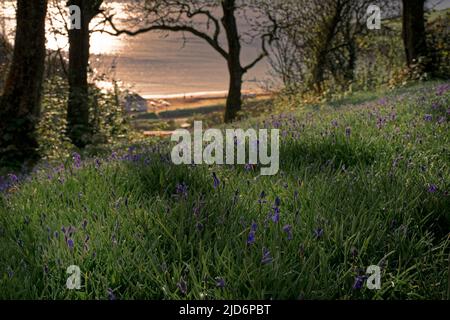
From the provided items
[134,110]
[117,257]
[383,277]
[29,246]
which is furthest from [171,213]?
[134,110]

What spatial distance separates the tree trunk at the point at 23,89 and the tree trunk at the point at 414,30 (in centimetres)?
1181

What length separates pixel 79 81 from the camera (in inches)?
603

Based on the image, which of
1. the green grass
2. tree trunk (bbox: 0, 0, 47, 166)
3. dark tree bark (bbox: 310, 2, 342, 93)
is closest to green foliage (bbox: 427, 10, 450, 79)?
dark tree bark (bbox: 310, 2, 342, 93)

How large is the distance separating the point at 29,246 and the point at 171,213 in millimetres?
892

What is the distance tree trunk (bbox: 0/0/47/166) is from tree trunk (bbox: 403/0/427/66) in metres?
11.8

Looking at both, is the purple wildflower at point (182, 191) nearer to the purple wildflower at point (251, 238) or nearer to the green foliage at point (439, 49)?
the purple wildflower at point (251, 238)

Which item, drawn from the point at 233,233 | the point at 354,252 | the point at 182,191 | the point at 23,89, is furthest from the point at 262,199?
the point at 23,89

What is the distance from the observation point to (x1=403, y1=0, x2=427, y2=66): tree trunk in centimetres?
1731

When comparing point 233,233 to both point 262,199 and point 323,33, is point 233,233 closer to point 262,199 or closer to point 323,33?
point 262,199

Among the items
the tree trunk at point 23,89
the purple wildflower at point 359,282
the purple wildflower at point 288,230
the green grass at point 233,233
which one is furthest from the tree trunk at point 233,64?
the purple wildflower at point 359,282

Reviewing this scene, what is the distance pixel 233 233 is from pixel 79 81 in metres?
13.3

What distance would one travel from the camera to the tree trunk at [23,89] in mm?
11180

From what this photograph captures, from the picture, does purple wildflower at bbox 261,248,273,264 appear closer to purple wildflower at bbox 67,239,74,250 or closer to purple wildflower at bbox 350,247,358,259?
purple wildflower at bbox 350,247,358,259
